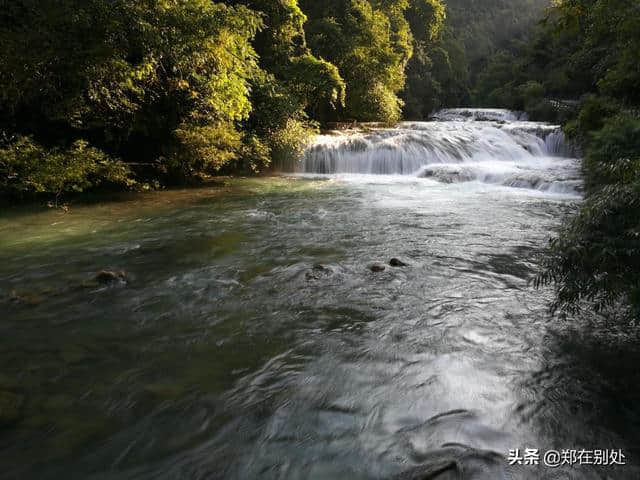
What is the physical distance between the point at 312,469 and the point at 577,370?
2198 mm

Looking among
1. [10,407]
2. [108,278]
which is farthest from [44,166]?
[10,407]

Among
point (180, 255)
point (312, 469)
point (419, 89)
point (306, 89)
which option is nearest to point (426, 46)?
point (419, 89)

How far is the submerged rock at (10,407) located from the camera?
2.77 metres

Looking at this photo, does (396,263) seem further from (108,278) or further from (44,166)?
(44,166)

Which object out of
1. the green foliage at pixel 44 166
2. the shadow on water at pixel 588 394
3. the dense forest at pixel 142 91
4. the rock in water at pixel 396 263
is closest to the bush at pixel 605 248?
the shadow on water at pixel 588 394

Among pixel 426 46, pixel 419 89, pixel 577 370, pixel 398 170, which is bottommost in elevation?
pixel 577 370

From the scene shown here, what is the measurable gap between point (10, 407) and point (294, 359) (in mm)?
2034

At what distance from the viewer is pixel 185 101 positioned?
425 inches

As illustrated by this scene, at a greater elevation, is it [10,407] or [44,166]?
[44,166]

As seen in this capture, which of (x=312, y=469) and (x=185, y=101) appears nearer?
(x=312, y=469)

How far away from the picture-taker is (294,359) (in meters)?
3.52

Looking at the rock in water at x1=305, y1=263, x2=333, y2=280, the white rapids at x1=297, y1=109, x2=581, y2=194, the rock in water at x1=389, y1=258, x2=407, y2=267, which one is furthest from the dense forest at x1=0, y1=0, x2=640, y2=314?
the rock in water at x1=305, y1=263, x2=333, y2=280

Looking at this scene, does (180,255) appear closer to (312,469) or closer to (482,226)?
(312,469)

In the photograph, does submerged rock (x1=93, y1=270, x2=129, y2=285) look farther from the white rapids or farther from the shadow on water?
the white rapids
